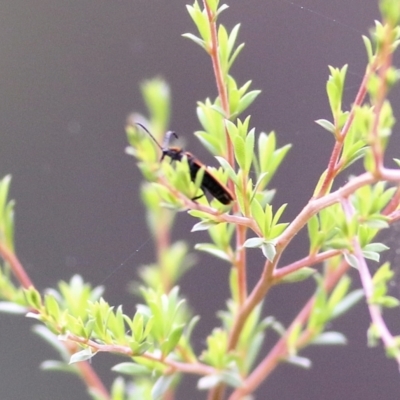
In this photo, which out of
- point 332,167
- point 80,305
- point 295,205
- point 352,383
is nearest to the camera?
point 332,167

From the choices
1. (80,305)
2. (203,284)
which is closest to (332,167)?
(80,305)

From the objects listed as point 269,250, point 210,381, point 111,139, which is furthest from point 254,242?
point 111,139

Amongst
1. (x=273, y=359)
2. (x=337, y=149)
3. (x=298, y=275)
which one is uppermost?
(x=337, y=149)

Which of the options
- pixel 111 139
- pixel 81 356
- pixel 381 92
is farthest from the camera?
pixel 111 139

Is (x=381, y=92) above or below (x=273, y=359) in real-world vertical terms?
above

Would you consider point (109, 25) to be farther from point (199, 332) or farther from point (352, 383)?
point (352, 383)

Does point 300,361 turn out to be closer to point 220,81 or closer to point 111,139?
point 220,81

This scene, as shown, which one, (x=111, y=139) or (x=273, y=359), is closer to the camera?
(x=273, y=359)

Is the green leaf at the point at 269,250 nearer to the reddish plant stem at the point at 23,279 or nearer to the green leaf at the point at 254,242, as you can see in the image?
the green leaf at the point at 254,242
